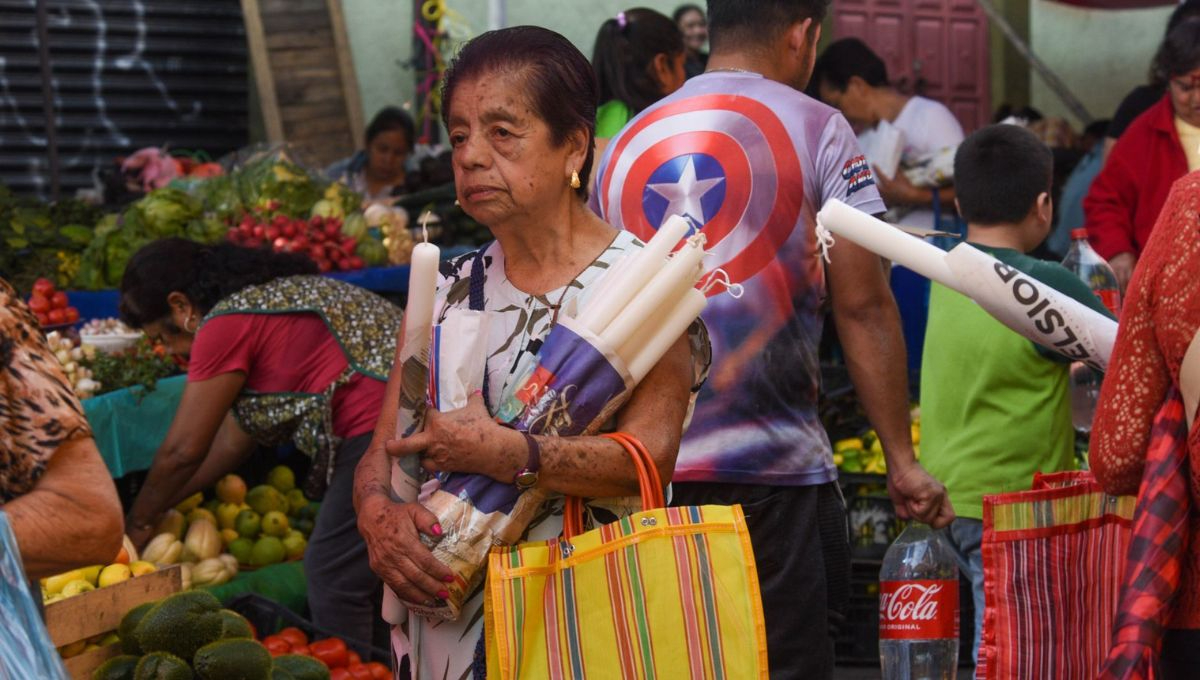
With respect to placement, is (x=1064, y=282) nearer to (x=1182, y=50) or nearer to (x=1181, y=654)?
(x=1181, y=654)

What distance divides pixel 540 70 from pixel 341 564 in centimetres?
297

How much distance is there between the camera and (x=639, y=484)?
2.49 metres

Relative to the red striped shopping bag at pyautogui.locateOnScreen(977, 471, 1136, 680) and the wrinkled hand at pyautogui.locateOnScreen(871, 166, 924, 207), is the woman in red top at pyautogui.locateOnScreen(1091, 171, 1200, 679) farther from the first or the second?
the wrinkled hand at pyautogui.locateOnScreen(871, 166, 924, 207)

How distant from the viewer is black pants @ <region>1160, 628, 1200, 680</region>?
8.25ft

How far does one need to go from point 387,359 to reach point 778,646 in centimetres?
223

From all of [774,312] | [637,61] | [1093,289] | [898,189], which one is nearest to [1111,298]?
[1093,289]

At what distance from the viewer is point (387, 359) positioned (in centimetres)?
522

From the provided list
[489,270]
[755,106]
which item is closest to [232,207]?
[755,106]

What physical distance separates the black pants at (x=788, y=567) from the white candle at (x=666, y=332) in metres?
0.95

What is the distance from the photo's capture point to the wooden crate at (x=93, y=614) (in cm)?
384

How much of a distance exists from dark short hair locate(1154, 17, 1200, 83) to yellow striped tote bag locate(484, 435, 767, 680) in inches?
148

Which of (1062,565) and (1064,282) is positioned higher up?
(1064,282)

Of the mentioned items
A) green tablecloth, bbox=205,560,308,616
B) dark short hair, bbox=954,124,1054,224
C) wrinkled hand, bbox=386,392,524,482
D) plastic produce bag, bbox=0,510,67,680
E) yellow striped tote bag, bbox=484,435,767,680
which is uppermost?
dark short hair, bbox=954,124,1054,224

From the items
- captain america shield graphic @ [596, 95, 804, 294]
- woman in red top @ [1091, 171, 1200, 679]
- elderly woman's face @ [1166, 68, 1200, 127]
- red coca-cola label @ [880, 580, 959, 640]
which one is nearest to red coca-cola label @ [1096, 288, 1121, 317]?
red coca-cola label @ [880, 580, 959, 640]
